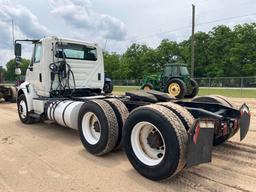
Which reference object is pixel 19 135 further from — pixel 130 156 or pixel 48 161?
pixel 130 156

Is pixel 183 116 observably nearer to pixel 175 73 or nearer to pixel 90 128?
pixel 90 128

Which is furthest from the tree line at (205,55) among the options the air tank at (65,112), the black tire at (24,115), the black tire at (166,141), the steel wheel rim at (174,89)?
the black tire at (166,141)

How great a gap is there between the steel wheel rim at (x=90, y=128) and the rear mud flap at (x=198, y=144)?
2.10 metres

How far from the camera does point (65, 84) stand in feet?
23.8

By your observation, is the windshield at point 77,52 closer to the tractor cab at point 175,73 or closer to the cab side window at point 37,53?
the cab side window at point 37,53

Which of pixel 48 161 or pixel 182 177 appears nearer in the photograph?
pixel 182 177

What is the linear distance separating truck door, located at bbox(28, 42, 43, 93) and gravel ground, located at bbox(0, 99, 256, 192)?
2070 millimetres

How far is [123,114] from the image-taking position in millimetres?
4754

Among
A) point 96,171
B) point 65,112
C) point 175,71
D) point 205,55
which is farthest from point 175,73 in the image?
point 205,55

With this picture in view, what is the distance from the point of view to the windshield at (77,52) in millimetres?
7103

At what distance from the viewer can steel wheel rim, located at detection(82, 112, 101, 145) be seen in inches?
199

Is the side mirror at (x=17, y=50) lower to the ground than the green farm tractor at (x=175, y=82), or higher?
higher

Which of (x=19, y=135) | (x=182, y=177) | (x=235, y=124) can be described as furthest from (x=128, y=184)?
(x=19, y=135)

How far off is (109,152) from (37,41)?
4143 millimetres
